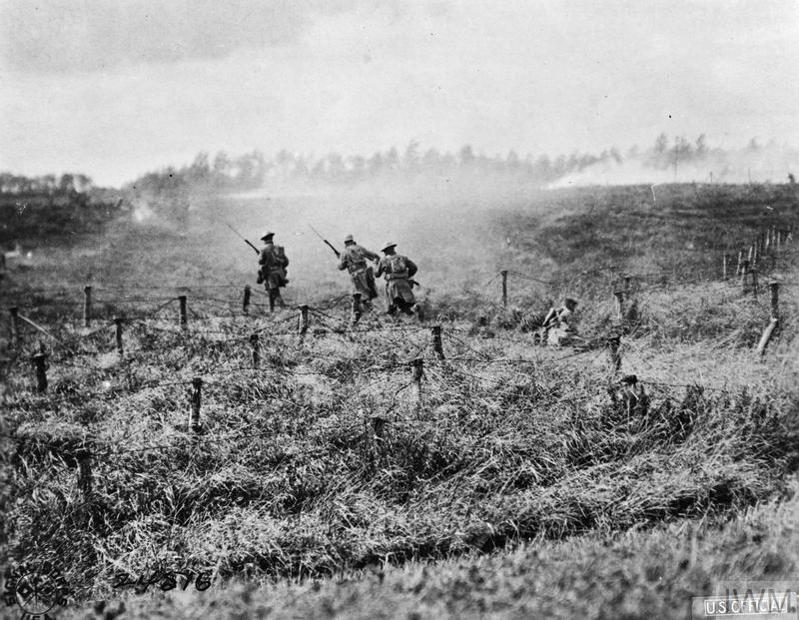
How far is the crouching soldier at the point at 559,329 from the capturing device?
28.9ft

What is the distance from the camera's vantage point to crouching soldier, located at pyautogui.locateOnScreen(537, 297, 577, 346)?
28.9 feet

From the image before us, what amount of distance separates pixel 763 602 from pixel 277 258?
10.7 m

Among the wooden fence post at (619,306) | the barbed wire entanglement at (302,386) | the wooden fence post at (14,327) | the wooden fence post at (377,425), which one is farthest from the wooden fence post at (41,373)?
the wooden fence post at (619,306)

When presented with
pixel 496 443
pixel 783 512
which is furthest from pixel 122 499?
pixel 783 512

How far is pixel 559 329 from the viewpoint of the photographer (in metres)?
9.04

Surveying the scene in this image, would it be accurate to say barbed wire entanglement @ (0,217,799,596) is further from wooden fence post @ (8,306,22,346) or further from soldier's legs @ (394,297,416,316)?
wooden fence post @ (8,306,22,346)

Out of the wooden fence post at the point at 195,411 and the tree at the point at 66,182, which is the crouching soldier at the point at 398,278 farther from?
the tree at the point at 66,182

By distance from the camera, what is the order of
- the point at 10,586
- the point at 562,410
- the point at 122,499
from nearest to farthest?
the point at 10,586 → the point at 122,499 → the point at 562,410

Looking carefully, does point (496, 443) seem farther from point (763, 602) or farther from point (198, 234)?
point (198, 234)

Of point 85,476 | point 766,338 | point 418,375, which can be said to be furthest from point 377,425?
point 766,338

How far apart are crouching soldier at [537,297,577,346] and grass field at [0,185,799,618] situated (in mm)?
399

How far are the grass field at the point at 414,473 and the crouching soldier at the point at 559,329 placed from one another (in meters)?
0.40

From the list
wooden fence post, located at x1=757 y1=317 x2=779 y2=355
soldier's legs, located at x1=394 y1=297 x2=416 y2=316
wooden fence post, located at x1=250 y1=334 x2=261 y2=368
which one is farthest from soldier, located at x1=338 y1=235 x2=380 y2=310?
wooden fence post, located at x1=757 y1=317 x2=779 y2=355

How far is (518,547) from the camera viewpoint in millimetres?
4113
